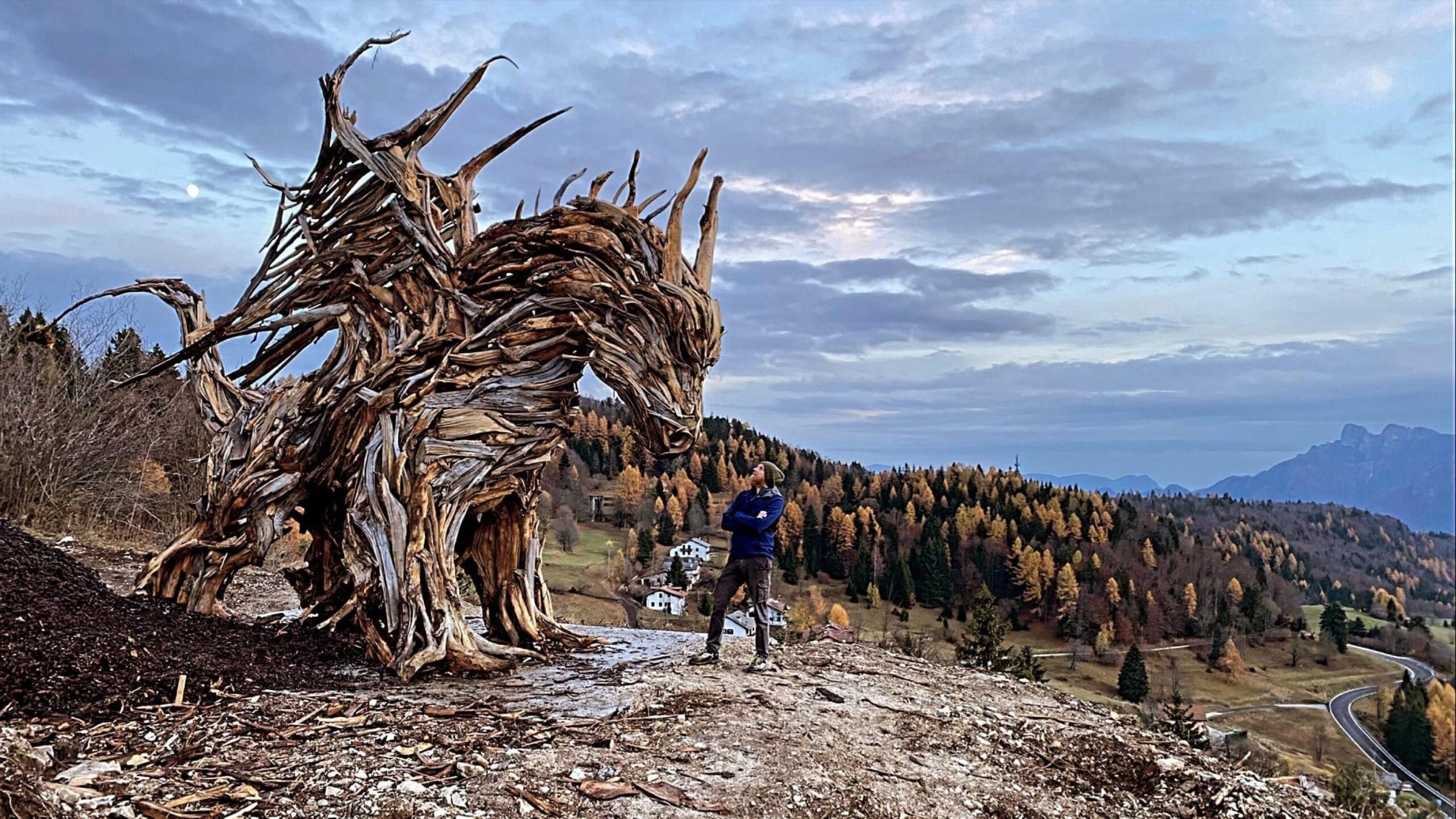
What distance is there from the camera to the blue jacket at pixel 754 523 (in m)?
8.55

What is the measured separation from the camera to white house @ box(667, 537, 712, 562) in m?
57.9

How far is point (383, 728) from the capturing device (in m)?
5.92

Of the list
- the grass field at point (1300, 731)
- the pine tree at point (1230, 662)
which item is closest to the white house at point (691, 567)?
the grass field at point (1300, 731)

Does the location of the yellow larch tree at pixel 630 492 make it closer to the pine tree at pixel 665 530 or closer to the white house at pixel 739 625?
the pine tree at pixel 665 530

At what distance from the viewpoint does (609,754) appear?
561 centimetres

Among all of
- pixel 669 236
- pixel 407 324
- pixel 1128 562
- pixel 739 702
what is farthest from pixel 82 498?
pixel 1128 562

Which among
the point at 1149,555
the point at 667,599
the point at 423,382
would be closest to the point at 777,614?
the point at 667,599

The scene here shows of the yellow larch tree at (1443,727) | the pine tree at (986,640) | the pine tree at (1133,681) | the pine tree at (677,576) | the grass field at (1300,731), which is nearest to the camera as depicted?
the pine tree at (986,640)

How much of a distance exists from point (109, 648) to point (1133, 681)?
216 ft

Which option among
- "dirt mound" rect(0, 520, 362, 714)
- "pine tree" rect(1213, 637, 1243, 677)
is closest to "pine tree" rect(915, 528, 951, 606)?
"pine tree" rect(1213, 637, 1243, 677)

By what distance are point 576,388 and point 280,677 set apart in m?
3.64

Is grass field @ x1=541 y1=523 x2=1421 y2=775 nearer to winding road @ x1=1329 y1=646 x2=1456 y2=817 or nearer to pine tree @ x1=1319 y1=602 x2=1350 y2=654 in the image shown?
winding road @ x1=1329 y1=646 x2=1456 y2=817

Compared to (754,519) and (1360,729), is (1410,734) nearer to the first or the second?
(1360,729)

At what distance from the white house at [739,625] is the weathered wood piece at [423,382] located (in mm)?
2621
